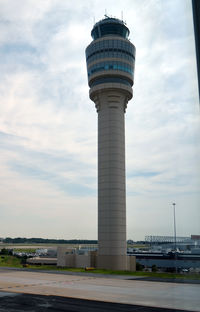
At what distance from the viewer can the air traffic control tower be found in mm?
63844

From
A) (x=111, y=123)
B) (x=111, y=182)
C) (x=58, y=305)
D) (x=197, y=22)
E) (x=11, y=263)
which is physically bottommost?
(x=11, y=263)

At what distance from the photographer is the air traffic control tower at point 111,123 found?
63.8m

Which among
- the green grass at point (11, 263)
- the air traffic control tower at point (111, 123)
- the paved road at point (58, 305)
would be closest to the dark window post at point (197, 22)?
the paved road at point (58, 305)

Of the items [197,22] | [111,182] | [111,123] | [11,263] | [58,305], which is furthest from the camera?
[11,263]

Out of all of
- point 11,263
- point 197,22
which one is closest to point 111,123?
point 11,263

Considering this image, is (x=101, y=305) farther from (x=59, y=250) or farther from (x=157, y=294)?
(x=59, y=250)

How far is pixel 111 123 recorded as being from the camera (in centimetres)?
6831

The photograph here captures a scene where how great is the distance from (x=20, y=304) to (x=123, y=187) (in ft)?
145

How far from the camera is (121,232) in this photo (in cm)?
6425

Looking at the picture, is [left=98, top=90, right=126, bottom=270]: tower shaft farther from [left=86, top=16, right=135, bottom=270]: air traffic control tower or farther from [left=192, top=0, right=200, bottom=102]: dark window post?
[left=192, top=0, right=200, bottom=102]: dark window post

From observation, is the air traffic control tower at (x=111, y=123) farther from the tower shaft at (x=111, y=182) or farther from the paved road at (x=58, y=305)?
the paved road at (x=58, y=305)

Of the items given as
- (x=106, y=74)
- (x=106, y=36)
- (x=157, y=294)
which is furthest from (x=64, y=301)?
(x=106, y=36)

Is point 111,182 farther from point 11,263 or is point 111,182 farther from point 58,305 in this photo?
point 58,305

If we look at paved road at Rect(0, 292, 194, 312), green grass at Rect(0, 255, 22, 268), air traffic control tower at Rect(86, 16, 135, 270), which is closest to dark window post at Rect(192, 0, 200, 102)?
paved road at Rect(0, 292, 194, 312)
